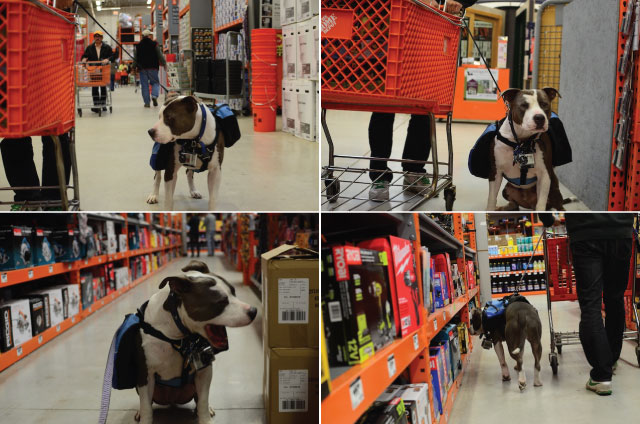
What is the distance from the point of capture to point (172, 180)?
287 centimetres

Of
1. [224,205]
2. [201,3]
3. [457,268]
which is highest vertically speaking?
[201,3]

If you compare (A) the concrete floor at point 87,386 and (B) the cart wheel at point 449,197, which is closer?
(A) the concrete floor at point 87,386

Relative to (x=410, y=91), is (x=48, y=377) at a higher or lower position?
lower

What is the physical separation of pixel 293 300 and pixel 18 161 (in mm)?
1442

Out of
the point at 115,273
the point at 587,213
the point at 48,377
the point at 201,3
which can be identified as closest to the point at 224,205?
the point at 48,377

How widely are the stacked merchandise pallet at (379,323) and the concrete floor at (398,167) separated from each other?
0.32m

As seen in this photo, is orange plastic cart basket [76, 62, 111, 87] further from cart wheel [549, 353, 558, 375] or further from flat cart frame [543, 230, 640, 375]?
cart wheel [549, 353, 558, 375]

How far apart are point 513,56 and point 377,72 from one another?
Answer: 13948mm

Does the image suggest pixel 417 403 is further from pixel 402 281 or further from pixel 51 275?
pixel 51 275

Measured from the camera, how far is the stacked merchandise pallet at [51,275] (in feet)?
10.3

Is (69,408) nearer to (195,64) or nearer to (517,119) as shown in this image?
(517,119)

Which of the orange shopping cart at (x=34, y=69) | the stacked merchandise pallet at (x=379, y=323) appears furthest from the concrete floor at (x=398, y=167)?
the orange shopping cart at (x=34, y=69)

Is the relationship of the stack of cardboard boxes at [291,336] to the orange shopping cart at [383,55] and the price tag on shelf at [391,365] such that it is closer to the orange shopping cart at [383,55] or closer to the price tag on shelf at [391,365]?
the orange shopping cart at [383,55]

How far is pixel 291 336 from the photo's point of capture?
2.15 metres
